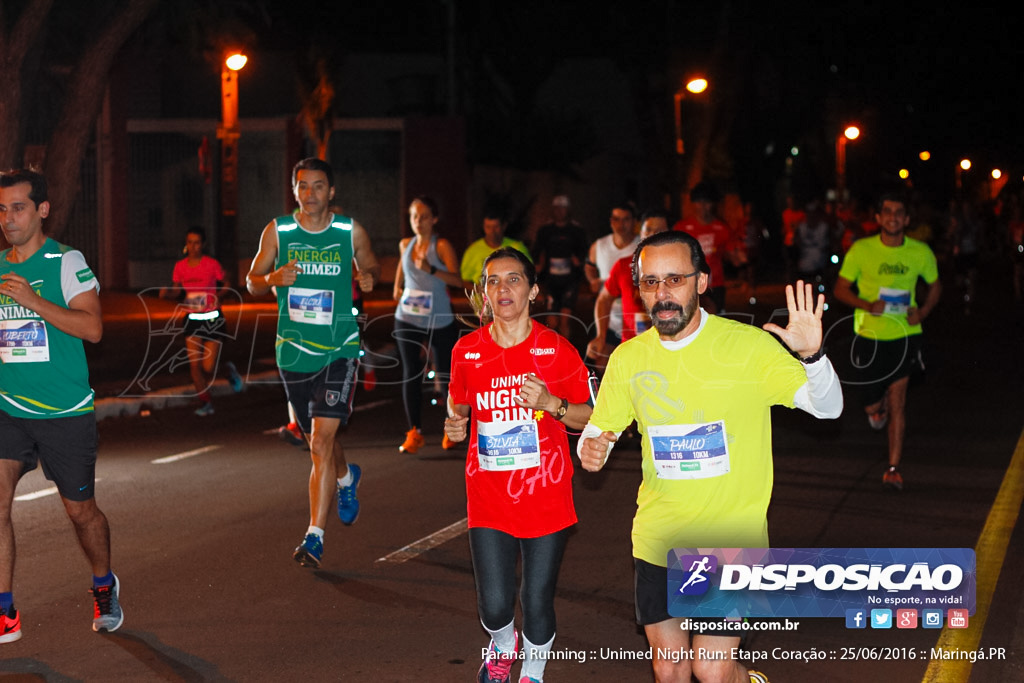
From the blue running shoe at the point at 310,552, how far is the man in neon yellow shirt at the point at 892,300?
4237mm

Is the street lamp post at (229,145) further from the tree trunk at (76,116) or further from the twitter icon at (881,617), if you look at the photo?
the twitter icon at (881,617)

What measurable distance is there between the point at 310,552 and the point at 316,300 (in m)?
1.47

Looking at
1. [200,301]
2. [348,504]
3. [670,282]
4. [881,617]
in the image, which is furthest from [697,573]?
[200,301]

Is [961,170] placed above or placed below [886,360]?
above

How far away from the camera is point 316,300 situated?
8062 millimetres

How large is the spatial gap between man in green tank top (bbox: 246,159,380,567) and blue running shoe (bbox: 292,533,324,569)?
36 centimetres

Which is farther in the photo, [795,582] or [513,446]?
[513,446]

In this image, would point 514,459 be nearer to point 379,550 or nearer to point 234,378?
point 379,550

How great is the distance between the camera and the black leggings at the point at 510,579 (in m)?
5.20

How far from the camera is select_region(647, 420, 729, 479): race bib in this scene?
4375 mm

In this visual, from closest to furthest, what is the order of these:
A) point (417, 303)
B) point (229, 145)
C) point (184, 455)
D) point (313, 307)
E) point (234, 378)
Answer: point (313, 307)
point (417, 303)
point (184, 455)
point (234, 378)
point (229, 145)

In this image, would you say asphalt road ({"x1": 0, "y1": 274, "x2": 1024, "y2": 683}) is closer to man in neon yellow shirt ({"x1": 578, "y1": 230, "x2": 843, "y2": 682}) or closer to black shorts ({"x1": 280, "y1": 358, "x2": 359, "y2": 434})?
black shorts ({"x1": 280, "y1": 358, "x2": 359, "y2": 434})

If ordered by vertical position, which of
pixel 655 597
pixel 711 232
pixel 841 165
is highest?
pixel 841 165

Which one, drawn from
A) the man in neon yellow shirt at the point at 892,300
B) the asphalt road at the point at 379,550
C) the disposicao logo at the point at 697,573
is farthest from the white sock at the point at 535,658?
the man in neon yellow shirt at the point at 892,300
